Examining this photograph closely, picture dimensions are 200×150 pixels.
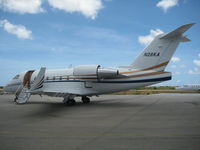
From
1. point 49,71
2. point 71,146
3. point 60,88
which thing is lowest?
point 71,146

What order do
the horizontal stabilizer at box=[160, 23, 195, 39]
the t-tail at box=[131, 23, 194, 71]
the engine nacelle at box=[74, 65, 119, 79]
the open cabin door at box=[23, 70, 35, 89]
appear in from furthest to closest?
the open cabin door at box=[23, 70, 35, 89] < the engine nacelle at box=[74, 65, 119, 79] < the t-tail at box=[131, 23, 194, 71] < the horizontal stabilizer at box=[160, 23, 195, 39]

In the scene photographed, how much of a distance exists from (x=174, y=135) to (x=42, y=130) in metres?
4.49

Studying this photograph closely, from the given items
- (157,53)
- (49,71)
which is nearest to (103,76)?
(157,53)

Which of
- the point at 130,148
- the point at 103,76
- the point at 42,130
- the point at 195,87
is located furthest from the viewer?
the point at 195,87

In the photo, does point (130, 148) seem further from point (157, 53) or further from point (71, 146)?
point (157, 53)

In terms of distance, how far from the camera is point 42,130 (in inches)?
274

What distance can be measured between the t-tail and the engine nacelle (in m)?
1.88

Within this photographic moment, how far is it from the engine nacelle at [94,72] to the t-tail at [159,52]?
1.88 metres

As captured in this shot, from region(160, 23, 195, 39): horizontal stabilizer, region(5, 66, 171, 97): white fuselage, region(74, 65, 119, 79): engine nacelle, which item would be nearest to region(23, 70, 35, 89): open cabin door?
region(5, 66, 171, 97): white fuselage

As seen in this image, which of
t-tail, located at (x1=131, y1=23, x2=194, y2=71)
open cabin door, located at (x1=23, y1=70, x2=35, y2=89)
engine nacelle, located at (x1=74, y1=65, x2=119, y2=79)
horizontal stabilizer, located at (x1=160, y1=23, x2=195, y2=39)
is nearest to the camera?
horizontal stabilizer, located at (x1=160, y1=23, x2=195, y2=39)

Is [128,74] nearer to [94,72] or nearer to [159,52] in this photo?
[94,72]

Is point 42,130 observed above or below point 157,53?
below

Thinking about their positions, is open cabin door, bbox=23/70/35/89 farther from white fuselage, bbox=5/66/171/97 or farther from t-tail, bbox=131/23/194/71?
t-tail, bbox=131/23/194/71

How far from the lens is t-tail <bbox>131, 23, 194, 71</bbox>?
14055 mm
